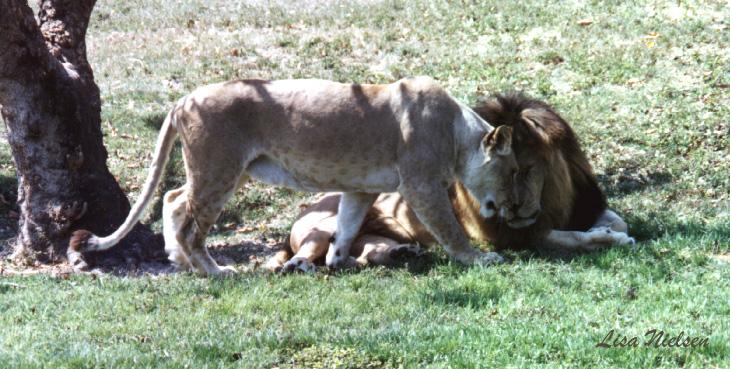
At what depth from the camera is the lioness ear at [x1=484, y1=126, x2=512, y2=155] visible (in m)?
8.00

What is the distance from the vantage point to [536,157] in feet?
27.5

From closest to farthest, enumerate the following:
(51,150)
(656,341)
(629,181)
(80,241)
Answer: (656,341), (80,241), (51,150), (629,181)

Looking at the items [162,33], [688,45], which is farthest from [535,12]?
[162,33]

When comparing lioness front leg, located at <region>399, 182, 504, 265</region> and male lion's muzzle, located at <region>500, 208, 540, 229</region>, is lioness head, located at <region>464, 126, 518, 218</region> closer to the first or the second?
male lion's muzzle, located at <region>500, 208, 540, 229</region>

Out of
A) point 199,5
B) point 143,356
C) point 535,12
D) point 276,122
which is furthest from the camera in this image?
point 199,5

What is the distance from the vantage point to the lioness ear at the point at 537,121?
842 cm

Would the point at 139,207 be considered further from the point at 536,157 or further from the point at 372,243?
the point at 536,157

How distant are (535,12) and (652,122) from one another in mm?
5123

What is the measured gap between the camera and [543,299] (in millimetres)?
6832

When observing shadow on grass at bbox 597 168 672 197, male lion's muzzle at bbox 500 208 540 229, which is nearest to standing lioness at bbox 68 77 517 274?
male lion's muzzle at bbox 500 208 540 229

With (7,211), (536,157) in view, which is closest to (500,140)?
(536,157)

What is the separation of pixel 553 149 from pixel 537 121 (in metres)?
0.26

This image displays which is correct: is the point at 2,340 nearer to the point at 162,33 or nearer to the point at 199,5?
the point at 162,33

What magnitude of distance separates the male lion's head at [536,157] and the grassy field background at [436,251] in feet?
1.47
